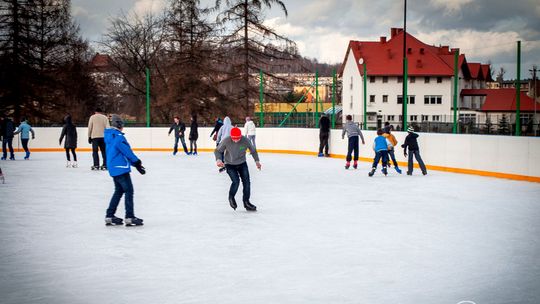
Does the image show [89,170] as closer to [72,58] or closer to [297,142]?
[297,142]

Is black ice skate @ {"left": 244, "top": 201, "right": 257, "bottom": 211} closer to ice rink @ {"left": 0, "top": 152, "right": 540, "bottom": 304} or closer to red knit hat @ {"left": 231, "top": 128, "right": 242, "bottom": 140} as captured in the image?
ice rink @ {"left": 0, "top": 152, "right": 540, "bottom": 304}

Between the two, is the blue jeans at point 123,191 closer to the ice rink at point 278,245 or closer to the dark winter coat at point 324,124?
the ice rink at point 278,245

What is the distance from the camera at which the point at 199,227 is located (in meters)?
8.99

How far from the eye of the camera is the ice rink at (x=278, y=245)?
564 cm

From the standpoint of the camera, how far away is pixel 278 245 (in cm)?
770

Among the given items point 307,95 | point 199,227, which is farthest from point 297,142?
point 199,227

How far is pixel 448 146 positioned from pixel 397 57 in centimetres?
5081

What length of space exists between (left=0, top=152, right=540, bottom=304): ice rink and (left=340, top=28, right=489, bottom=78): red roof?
171ft

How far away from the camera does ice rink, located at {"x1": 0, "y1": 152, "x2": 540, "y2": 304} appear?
5641mm

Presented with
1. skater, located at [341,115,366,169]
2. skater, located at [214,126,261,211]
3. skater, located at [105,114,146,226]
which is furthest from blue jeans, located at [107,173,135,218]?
skater, located at [341,115,366,169]

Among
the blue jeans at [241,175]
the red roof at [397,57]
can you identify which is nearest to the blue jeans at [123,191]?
the blue jeans at [241,175]

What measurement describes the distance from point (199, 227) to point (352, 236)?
2.12 meters

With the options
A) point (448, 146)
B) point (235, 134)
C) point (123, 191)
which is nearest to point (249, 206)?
point (235, 134)

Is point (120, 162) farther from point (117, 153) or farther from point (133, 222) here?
point (133, 222)
